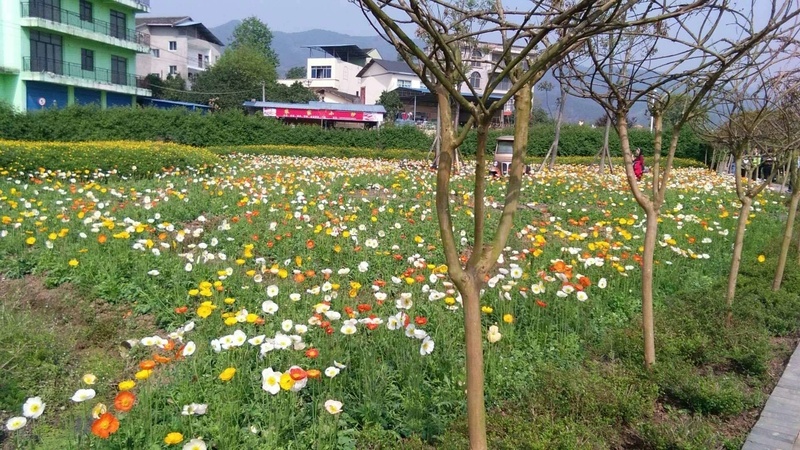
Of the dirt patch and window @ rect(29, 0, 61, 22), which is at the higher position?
window @ rect(29, 0, 61, 22)

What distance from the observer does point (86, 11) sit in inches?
1246

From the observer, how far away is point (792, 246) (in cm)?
798

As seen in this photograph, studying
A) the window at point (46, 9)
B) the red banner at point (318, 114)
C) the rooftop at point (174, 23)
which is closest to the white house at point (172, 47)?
the rooftop at point (174, 23)

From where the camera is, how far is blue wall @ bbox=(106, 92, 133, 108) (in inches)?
1350

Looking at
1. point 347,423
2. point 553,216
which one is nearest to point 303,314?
point 347,423

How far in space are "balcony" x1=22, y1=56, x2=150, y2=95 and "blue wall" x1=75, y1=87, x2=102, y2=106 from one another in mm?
606

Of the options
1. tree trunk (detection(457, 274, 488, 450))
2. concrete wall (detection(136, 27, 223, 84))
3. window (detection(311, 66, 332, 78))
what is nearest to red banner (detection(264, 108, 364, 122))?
concrete wall (detection(136, 27, 223, 84))

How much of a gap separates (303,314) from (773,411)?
9.66 feet

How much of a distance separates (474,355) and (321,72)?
65.7 meters

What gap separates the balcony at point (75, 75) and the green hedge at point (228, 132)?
859cm

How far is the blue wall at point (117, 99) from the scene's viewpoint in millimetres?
34294

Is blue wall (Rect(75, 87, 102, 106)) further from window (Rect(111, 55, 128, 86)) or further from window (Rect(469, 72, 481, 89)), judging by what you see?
window (Rect(469, 72, 481, 89))

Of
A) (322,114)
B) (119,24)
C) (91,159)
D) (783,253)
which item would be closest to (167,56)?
(322,114)

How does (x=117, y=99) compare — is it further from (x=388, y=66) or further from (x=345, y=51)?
(x=345, y=51)
